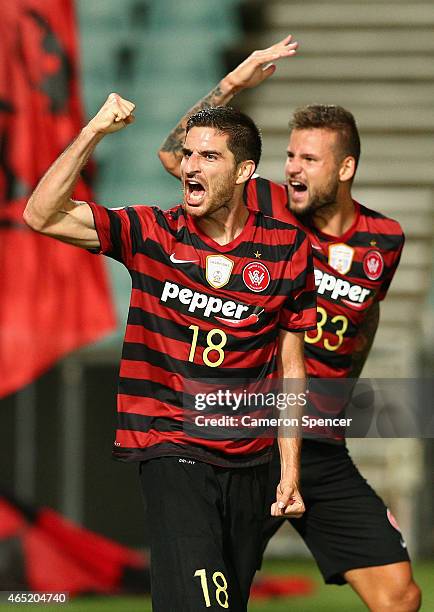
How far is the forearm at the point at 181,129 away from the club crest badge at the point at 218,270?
2.86ft

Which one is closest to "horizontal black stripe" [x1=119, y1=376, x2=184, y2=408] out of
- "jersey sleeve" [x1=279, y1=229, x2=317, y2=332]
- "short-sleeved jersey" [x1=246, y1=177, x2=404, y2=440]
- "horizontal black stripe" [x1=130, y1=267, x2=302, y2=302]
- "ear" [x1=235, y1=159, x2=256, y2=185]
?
"horizontal black stripe" [x1=130, y1=267, x2=302, y2=302]

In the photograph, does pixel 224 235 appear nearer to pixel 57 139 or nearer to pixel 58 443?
pixel 57 139

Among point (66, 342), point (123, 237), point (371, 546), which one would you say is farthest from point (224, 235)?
point (66, 342)

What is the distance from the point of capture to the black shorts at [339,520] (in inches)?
191

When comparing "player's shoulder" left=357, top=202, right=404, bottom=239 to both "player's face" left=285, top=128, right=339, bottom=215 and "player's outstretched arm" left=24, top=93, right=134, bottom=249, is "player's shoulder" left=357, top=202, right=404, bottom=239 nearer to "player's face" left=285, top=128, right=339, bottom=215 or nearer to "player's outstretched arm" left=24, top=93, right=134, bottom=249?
"player's face" left=285, top=128, right=339, bottom=215

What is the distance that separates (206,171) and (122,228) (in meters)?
0.34

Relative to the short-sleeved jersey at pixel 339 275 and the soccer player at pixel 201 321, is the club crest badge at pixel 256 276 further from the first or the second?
the short-sleeved jersey at pixel 339 275

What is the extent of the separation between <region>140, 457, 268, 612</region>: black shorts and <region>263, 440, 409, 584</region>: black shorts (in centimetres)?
63

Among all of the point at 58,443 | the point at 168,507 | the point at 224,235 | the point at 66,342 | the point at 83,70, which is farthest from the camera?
the point at 83,70

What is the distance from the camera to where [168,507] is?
3973 mm

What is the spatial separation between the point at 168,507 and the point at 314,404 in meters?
1.13

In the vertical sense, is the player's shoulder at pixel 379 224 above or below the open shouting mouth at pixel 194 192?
below

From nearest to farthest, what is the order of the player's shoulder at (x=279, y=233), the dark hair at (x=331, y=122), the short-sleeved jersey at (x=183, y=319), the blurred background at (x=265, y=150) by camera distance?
the short-sleeved jersey at (x=183, y=319), the player's shoulder at (x=279, y=233), the dark hair at (x=331, y=122), the blurred background at (x=265, y=150)

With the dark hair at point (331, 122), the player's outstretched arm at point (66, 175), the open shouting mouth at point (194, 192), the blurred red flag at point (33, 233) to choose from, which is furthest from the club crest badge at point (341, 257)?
the blurred red flag at point (33, 233)
